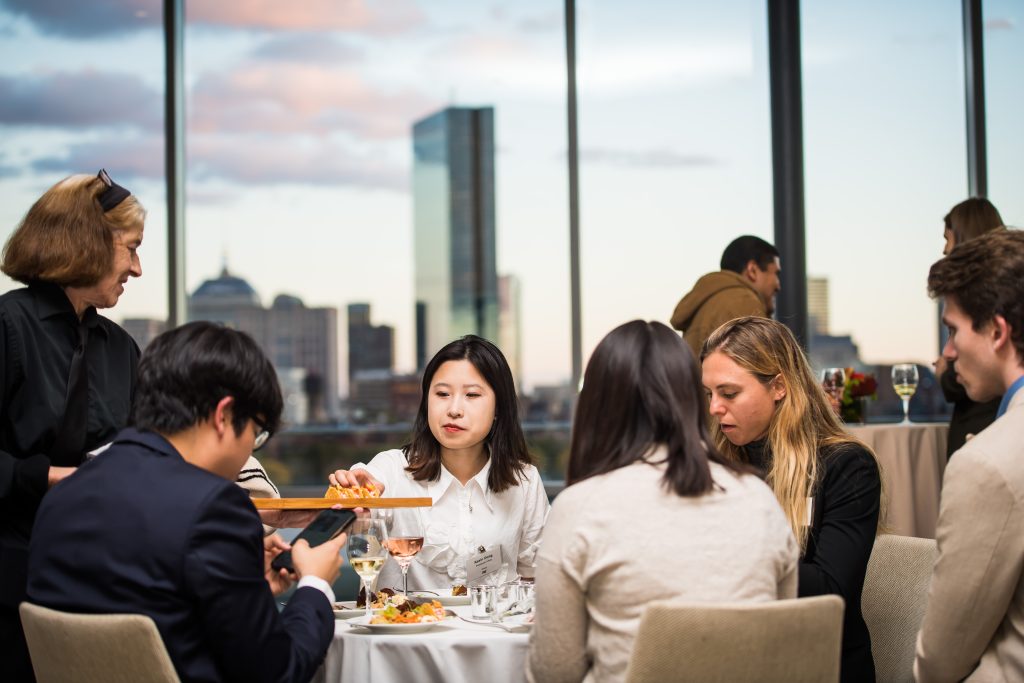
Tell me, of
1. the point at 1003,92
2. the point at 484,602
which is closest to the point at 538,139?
the point at 1003,92

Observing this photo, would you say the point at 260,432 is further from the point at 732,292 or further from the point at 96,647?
the point at 732,292

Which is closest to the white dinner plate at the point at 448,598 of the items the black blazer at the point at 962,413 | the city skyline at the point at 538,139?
the black blazer at the point at 962,413

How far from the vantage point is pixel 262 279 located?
269 inches

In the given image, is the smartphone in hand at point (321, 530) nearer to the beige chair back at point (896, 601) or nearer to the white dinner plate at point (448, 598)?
the white dinner plate at point (448, 598)

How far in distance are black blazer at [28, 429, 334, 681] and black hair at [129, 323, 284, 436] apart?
53mm

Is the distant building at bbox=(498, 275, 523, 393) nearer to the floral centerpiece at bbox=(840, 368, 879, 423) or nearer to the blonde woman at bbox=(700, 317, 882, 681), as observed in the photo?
the floral centerpiece at bbox=(840, 368, 879, 423)

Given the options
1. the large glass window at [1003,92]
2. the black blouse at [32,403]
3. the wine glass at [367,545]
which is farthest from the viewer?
the large glass window at [1003,92]

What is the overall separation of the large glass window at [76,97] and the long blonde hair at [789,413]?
187 inches

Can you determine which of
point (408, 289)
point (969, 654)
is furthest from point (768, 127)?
point (969, 654)

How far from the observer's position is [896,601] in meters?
2.88

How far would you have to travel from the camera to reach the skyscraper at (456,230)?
686 centimetres

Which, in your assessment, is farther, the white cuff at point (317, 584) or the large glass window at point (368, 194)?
the large glass window at point (368, 194)

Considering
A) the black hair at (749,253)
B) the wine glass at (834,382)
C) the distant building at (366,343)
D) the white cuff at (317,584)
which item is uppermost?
the black hair at (749,253)

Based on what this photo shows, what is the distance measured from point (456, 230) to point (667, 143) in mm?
1402
